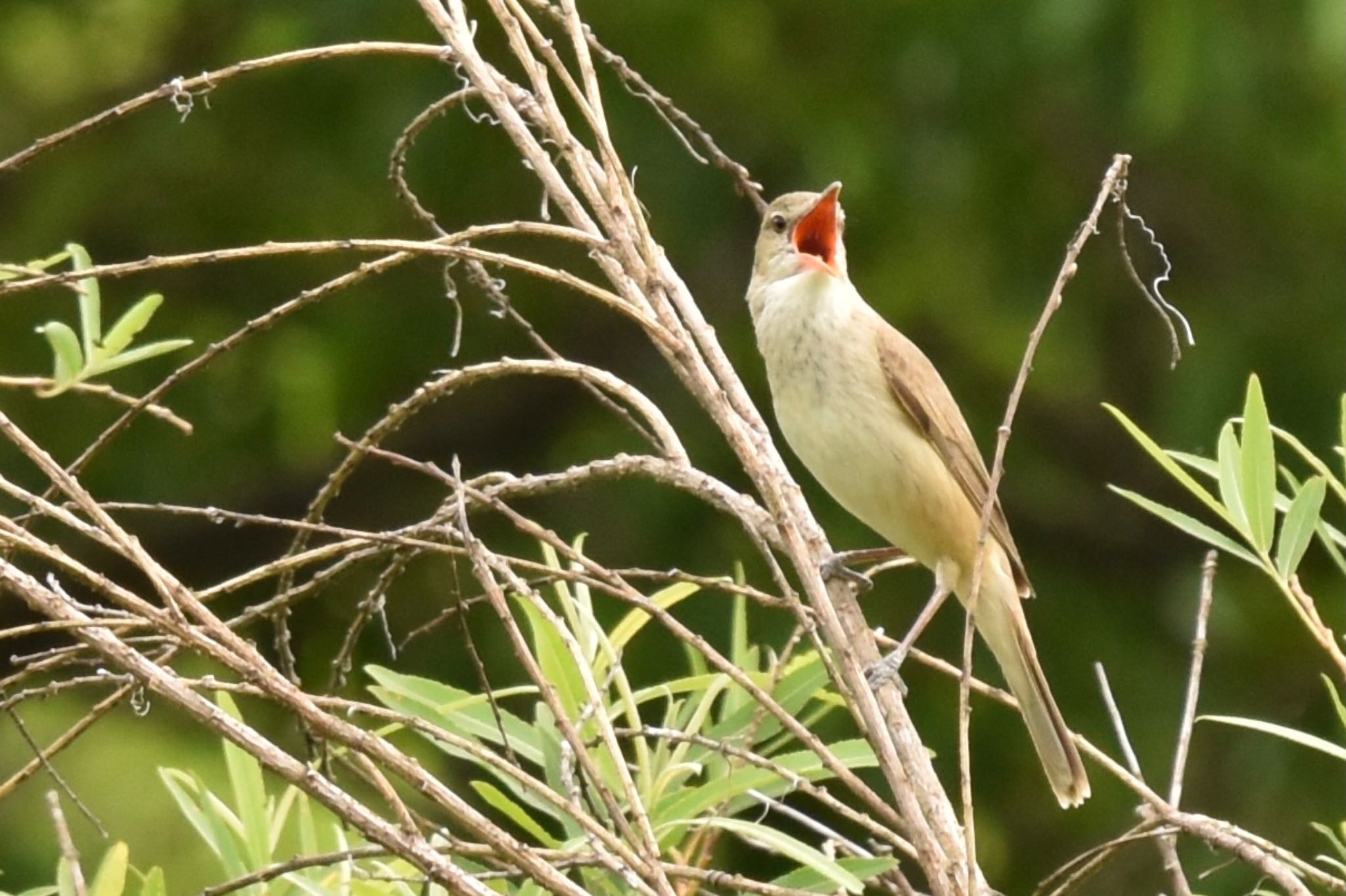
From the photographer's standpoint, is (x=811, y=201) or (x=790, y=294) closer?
(x=790, y=294)

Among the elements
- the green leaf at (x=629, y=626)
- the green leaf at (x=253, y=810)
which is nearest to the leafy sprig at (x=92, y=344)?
the green leaf at (x=253, y=810)

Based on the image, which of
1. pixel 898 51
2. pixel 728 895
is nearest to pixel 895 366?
pixel 728 895

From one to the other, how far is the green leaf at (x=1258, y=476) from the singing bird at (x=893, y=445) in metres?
1.17

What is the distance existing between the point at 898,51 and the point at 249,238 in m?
2.50

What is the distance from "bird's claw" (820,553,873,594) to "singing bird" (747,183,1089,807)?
1.17 feet

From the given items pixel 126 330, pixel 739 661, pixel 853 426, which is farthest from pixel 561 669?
pixel 853 426

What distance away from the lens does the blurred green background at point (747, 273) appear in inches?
284

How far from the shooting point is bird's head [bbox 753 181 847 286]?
3.87 metres

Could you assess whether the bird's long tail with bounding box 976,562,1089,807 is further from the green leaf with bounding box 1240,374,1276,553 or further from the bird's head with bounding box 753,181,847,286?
the green leaf with bounding box 1240,374,1276,553

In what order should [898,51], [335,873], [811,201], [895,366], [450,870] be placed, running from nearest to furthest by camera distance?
[450,870], [335,873], [895,366], [811,201], [898,51]

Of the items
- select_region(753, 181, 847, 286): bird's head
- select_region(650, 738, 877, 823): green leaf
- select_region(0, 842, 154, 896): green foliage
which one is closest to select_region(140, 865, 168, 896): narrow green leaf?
select_region(0, 842, 154, 896): green foliage

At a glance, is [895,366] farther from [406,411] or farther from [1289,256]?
[1289,256]

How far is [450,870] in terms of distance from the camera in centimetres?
160

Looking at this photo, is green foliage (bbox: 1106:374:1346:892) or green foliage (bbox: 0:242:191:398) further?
green foliage (bbox: 0:242:191:398)
